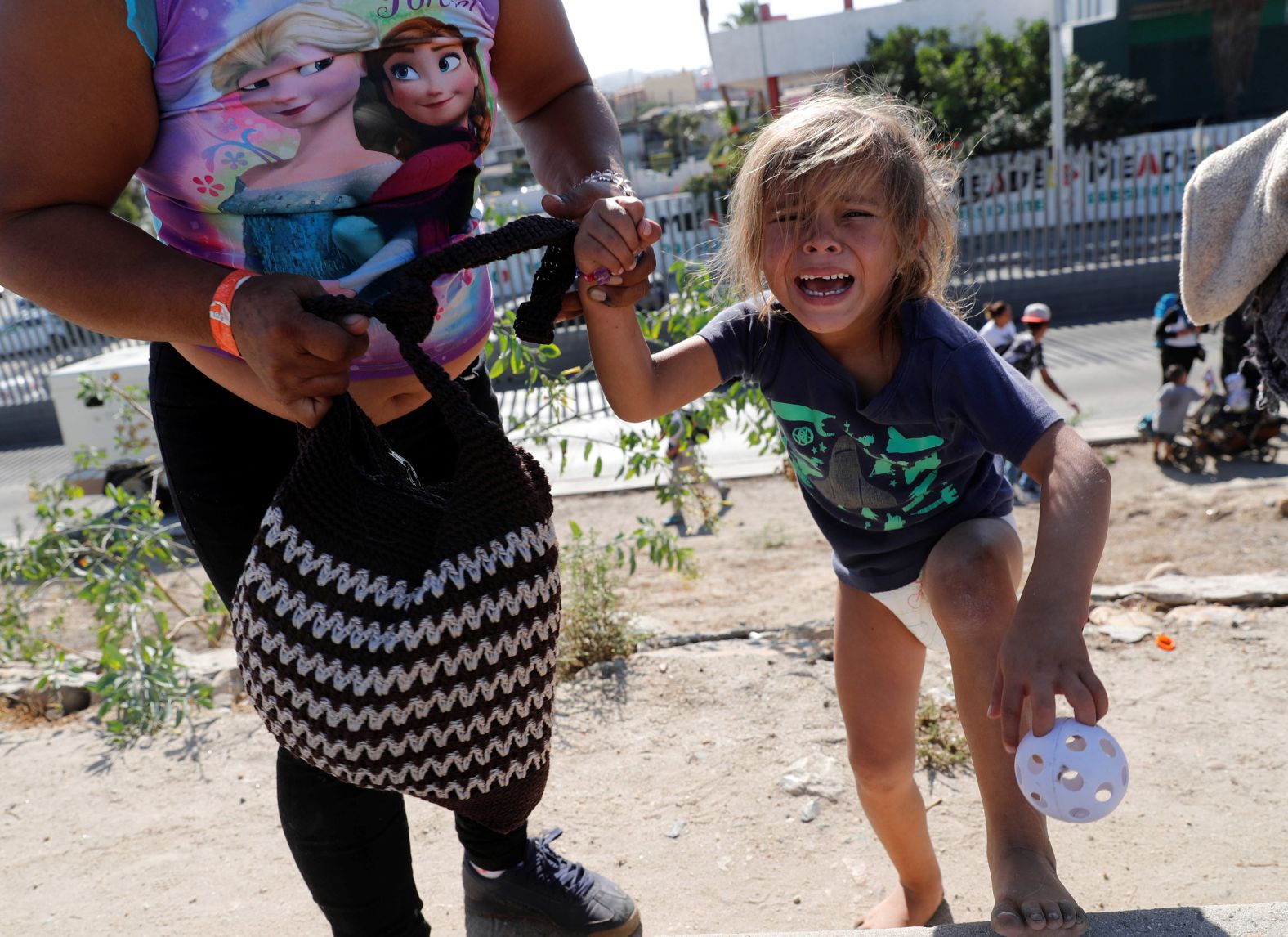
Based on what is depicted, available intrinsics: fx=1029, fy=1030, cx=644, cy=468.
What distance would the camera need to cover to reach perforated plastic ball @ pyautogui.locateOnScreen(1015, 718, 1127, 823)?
1350 millimetres

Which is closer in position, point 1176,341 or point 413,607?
point 413,607

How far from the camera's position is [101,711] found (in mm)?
3221

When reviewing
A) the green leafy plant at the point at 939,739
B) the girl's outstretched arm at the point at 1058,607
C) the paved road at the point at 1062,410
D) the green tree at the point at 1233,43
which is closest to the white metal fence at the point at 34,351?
the paved road at the point at 1062,410

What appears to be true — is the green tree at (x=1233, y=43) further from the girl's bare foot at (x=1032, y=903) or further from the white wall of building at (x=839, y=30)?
the girl's bare foot at (x=1032, y=903)

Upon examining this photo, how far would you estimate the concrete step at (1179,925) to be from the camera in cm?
158

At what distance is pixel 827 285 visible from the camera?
172cm

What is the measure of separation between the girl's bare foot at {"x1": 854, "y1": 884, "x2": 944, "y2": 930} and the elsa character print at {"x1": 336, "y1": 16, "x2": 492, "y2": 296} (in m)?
1.57

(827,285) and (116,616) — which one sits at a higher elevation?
(827,285)

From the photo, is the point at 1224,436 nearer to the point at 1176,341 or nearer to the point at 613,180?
the point at 1176,341

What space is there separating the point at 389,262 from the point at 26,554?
3.06 meters

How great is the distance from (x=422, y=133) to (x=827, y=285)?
69 centimetres

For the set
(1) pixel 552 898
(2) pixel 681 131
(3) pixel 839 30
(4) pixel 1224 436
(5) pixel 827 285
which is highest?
(3) pixel 839 30

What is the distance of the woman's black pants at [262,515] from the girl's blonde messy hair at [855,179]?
59 cm

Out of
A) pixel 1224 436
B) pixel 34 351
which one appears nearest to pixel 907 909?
pixel 1224 436
